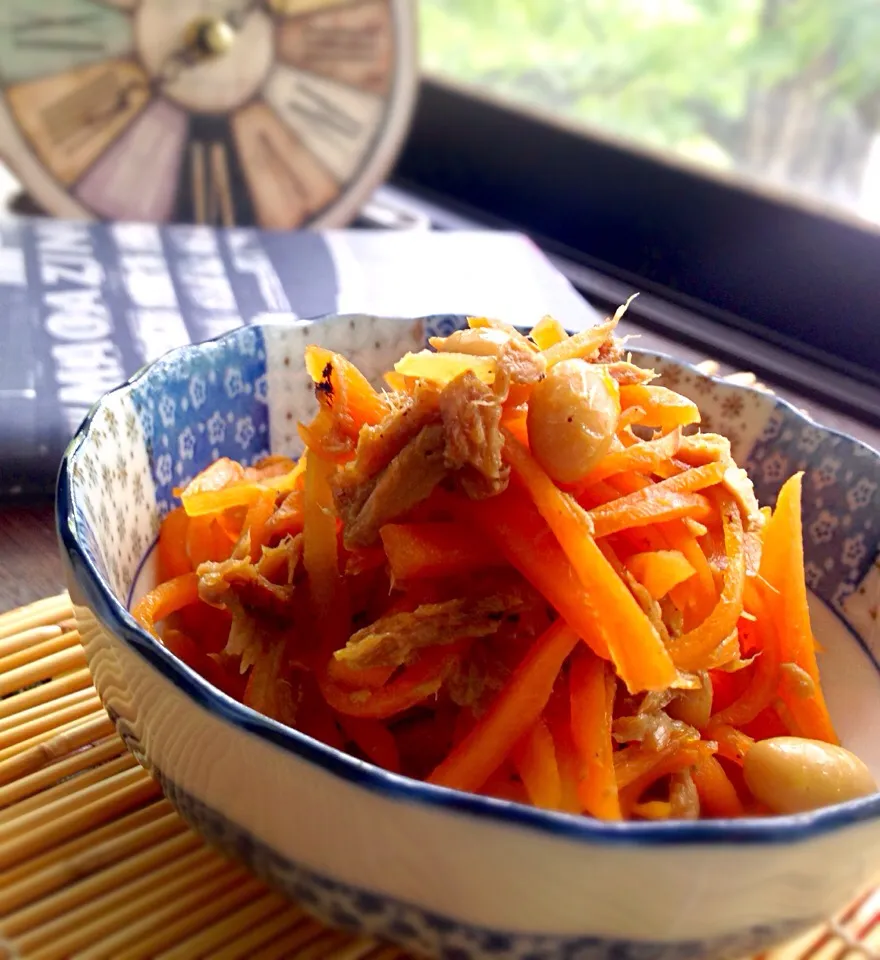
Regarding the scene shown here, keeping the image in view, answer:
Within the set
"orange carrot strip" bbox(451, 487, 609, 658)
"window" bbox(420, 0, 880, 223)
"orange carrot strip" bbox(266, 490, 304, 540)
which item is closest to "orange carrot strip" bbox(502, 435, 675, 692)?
"orange carrot strip" bbox(451, 487, 609, 658)

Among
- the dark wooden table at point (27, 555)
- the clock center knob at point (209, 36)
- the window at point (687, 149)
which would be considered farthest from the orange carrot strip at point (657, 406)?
the clock center knob at point (209, 36)

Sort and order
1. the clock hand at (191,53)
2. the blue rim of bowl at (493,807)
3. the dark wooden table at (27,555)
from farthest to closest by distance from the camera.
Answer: the clock hand at (191,53) → the dark wooden table at (27,555) → the blue rim of bowl at (493,807)

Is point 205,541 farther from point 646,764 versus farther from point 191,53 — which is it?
point 191,53

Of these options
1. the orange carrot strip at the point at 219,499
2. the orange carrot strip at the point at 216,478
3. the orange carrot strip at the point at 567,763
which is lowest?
the orange carrot strip at the point at 216,478

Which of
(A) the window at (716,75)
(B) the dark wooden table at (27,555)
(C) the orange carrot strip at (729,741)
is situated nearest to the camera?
(C) the orange carrot strip at (729,741)

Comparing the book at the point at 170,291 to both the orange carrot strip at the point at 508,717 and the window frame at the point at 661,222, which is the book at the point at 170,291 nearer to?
the window frame at the point at 661,222

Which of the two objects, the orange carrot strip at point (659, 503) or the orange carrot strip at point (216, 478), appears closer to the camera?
the orange carrot strip at point (659, 503)

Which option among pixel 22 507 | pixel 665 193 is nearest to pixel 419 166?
pixel 665 193
